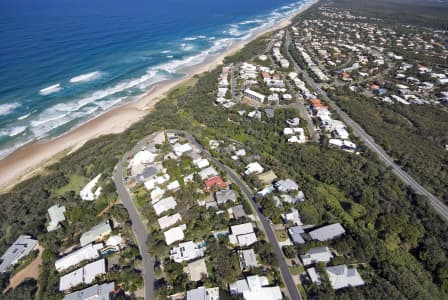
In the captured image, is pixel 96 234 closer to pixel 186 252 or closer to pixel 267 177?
pixel 186 252

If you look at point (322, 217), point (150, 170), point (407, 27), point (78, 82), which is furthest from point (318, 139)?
point (407, 27)

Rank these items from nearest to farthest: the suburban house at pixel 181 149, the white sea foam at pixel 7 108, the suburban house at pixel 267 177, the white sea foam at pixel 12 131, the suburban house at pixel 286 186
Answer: the suburban house at pixel 286 186 → the suburban house at pixel 267 177 → the suburban house at pixel 181 149 → the white sea foam at pixel 12 131 → the white sea foam at pixel 7 108

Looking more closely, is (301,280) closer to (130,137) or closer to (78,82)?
(130,137)

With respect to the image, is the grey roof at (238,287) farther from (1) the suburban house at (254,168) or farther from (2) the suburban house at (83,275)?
(1) the suburban house at (254,168)

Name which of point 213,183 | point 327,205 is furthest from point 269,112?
point 327,205

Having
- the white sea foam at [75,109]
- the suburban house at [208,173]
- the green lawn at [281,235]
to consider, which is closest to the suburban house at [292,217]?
the green lawn at [281,235]
